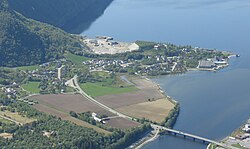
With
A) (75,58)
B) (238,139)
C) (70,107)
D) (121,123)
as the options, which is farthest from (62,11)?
(238,139)

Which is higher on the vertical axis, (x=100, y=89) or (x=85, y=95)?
(x=100, y=89)

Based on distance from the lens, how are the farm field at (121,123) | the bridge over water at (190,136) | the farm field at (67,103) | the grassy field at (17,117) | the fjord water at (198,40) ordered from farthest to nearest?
1. the farm field at (67,103)
2. the fjord water at (198,40)
3. the farm field at (121,123)
4. the grassy field at (17,117)
5. the bridge over water at (190,136)

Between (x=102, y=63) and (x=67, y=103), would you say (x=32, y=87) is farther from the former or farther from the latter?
(x=102, y=63)

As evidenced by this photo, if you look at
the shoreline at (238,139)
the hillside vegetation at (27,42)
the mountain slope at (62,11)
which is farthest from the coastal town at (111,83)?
the mountain slope at (62,11)

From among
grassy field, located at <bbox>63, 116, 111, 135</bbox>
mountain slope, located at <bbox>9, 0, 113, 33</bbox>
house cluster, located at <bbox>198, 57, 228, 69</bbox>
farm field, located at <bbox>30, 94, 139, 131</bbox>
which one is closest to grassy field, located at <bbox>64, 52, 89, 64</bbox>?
house cluster, located at <bbox>198, 57, 228, 69</bbox>

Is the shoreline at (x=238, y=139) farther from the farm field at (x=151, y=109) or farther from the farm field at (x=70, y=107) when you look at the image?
the farm field at (x=70, y=107)

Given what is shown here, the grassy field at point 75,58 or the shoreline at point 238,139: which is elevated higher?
A: the grassy field at point 75,58

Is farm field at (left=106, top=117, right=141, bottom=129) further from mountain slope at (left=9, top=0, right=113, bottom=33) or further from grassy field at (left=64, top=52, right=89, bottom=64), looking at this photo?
mountain slope at (left=9, top=0, right=113, bottom=33)

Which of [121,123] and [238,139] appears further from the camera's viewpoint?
[121,123]
